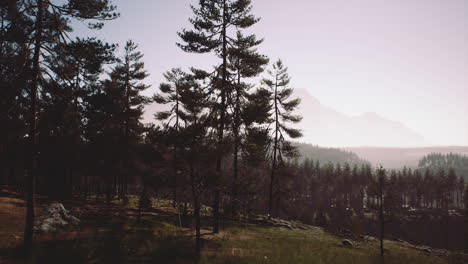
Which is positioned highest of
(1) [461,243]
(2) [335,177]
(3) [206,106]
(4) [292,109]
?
(4) [292,109]

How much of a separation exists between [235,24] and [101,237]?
623 inches

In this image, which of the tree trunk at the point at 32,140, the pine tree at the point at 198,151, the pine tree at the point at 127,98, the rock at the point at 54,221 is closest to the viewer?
the tree trunk at the point at 32,140

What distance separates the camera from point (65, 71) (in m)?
11.7

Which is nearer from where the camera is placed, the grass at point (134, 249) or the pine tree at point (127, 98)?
the grass at point (134, 249)

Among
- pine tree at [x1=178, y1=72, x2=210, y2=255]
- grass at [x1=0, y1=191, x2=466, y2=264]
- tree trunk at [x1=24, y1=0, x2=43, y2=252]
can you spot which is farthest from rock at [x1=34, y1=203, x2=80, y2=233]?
pine tree at [x1=178, y1=72, x2=210, y2=255]

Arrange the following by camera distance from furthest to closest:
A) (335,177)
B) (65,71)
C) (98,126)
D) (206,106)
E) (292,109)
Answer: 1. (335,177)
2. (292,109)
3. (98,126)
4. (206,106)
5. (65,71)

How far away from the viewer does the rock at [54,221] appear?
1519 centimetres

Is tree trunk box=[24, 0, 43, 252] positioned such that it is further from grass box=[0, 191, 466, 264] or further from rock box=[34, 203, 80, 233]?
rock box=[34, 203, 80, 233]

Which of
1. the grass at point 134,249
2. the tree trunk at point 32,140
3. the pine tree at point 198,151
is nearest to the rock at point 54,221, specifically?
the grass at point 134,249

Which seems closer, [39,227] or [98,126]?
[39,227]

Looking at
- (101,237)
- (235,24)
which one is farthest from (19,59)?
(235,24)

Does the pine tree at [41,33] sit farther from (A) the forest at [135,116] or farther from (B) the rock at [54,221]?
(B) the rock at [54,221]

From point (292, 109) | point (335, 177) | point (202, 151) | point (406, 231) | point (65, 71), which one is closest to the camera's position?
point (65, 71)

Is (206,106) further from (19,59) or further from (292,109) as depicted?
(292,109)
